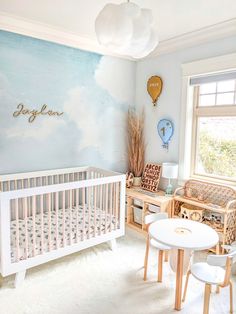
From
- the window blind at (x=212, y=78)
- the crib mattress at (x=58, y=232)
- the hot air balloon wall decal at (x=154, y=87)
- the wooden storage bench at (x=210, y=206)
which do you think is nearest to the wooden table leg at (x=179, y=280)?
the wooden storage bench at (x=210, y=206)

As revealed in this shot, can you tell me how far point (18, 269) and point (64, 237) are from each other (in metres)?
0.45

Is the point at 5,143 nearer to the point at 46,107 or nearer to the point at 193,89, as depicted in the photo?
the point at 46,107

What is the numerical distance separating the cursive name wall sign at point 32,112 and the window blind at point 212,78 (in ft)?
5.36

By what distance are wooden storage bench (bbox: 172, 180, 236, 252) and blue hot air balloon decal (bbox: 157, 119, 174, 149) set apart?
625mm

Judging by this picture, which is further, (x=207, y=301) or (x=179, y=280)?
(x=179, y=280)

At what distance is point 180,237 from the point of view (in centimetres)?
192

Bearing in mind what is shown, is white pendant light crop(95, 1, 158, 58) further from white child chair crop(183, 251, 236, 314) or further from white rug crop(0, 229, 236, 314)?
white rug crop(0, 229, 236, 314)

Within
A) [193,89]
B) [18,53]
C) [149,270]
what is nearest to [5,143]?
[18,53]

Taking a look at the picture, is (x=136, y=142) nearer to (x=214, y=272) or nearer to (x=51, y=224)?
(x=51, y=224)

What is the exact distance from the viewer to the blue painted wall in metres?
2.66

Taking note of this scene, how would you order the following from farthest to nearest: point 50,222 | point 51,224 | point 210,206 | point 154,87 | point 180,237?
point 154,87
point 210,206
point 51,224
point 50,222
point 180,237

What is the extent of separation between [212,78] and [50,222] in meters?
2.27

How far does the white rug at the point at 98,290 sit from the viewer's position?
1880mm

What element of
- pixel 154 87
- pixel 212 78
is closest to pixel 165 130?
pixel 154 87
